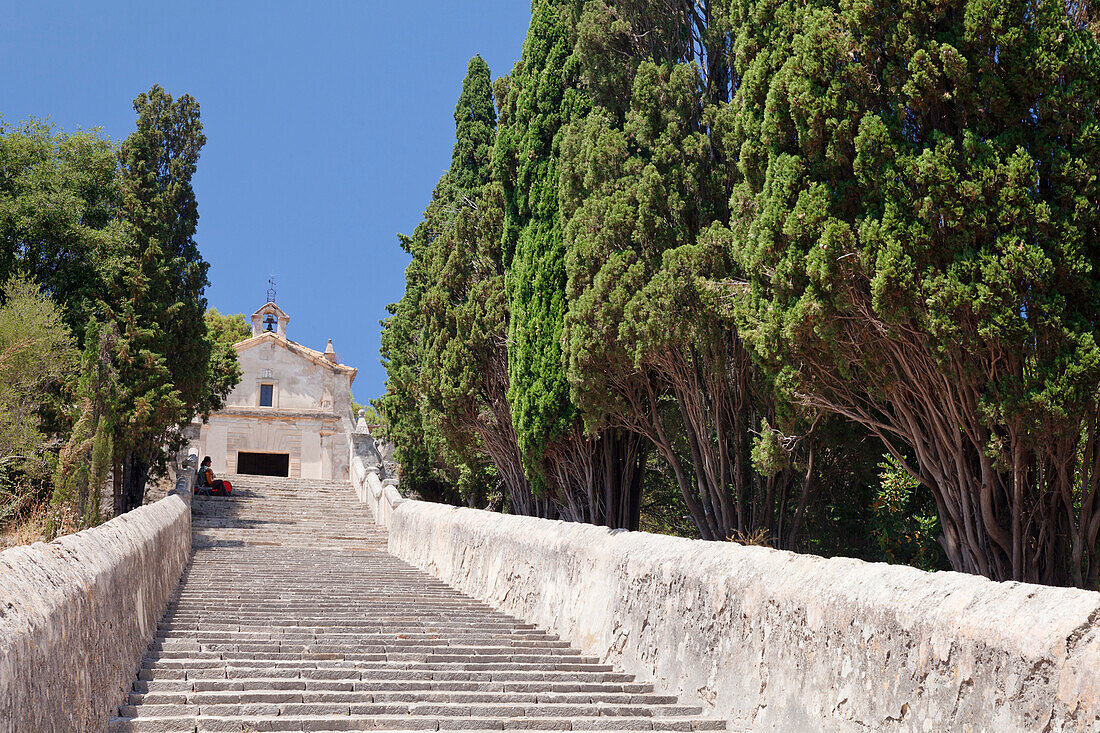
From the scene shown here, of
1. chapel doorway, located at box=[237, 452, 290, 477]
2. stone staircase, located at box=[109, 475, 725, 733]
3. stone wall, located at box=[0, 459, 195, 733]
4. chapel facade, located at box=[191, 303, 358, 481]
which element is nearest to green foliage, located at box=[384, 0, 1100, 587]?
stone staircase, located at box=[109, 475, 725, 733]

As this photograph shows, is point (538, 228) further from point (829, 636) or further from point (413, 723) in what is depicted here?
point (829, 636)

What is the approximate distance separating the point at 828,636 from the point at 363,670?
10.6ft

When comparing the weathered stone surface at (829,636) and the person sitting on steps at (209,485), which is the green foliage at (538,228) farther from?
the person sitting on steps at (209,485)

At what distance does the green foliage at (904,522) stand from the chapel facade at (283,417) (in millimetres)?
27302

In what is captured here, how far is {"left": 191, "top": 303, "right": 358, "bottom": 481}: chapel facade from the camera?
39281 millimetres

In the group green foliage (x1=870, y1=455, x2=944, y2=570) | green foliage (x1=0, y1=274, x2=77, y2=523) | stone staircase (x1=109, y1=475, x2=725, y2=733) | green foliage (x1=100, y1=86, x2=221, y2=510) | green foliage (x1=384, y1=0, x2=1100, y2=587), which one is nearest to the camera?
stone staircase (x1=109, y1=475, x2=725, y2=733)

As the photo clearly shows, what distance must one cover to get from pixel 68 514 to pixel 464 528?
6.00 meters

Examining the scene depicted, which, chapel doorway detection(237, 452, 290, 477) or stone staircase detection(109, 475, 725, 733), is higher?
chapel doorway detection(237, 452, 290, 477)

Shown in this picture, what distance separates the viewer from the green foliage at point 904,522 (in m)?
12.7

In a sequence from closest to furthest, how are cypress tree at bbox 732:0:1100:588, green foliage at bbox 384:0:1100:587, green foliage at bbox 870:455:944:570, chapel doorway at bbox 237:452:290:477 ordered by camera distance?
cypress tree at bbox 732:0:1100:588, green foliage at bbox 384:0:1100:587, green foliage at bbox 870:455:944:570, chapel doorway at bbox 237:452:290:477

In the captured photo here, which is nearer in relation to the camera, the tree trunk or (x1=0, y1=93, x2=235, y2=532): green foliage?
(x1=0, y1=93, x2=235, y2=532): green foliage

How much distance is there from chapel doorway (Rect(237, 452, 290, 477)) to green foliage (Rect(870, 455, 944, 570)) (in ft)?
103

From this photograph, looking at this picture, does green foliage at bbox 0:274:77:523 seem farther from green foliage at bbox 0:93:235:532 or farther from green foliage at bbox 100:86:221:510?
green foliage at bbox 100:86:221:510

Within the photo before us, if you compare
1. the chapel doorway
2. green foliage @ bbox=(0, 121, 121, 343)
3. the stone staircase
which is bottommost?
the stone staircase
